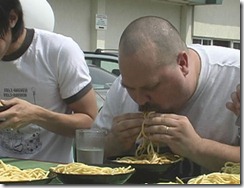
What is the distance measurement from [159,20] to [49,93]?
2.39 feet

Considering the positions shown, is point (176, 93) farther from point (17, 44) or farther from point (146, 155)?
point (17, 44)

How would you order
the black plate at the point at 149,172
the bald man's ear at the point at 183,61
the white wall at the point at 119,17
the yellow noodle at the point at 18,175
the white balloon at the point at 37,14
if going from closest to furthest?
the yellow noodle at the point at 18,175, the black plate at the point at 149,172, the bald man's ear at the point at 183,61, the white balloon at the point at 37,14, the white wall at the point at 119,17

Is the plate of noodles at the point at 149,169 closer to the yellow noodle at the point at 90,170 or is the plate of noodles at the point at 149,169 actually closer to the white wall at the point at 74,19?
the yellow noodle at the point at 90,170

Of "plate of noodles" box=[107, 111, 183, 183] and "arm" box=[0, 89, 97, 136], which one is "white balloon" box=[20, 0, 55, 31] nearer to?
"arm" box=[0, 89, 97, 136]

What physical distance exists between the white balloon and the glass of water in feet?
4.69

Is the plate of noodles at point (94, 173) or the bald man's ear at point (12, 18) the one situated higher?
the bald man's ear at point (12, 18)

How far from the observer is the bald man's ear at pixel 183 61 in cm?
198

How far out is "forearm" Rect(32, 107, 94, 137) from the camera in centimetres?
243

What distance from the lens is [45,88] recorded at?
100 inches

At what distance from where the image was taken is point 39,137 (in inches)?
102

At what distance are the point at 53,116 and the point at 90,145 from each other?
1.75ft

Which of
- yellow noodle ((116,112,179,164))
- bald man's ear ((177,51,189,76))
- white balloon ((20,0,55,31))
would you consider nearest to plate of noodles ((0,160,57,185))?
yellow noodle ((116,112,179,164))

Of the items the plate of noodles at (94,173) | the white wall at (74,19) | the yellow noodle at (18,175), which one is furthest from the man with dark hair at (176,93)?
the white wall at (74,19)

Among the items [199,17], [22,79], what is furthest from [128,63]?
[199,17]
